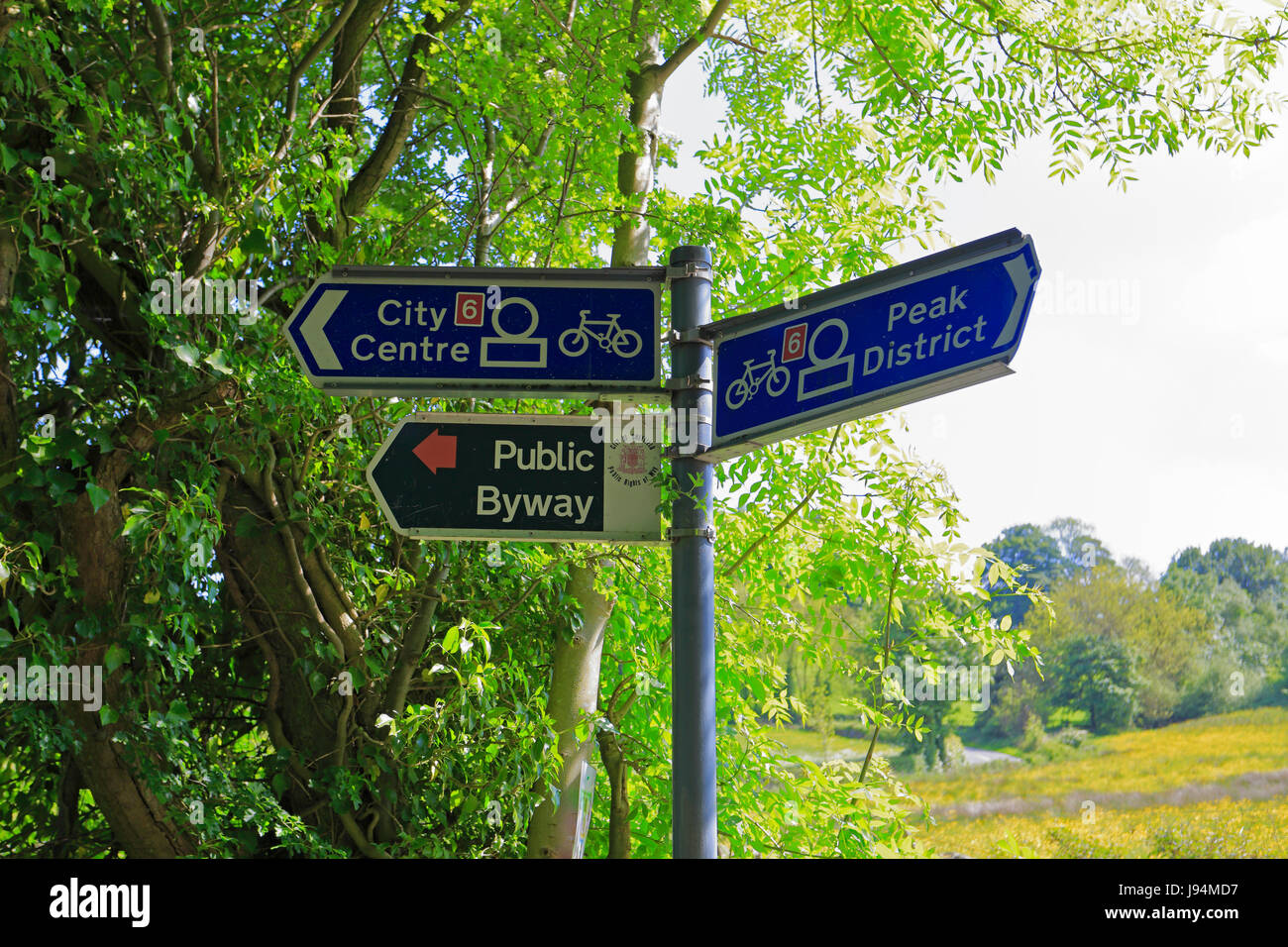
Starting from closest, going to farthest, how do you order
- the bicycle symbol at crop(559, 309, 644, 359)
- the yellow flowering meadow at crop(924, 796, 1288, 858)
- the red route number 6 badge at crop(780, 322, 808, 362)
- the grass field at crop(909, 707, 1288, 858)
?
the red route number 6 badge at crop(780, 322, 808, 362) → the bicycle symbol at crop(559, 309, 644, 359) → the yellow flowering meadow at crop(924, 796, 1288, 858) → the grass field at crop(909, 707, 1288, 858)

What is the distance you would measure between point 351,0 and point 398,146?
54 centimetres

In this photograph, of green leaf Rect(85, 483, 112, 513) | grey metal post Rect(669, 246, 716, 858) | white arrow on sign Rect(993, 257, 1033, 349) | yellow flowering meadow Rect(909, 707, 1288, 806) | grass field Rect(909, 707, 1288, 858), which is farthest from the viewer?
yellow flowering meadow Rect(909, 707, 1288, 806)

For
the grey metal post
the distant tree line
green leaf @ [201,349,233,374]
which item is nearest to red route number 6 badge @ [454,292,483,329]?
the grey metal post

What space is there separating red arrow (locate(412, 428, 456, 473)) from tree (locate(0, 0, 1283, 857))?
1.28 meters

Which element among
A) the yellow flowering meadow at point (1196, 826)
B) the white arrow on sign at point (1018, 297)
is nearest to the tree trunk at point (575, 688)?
the white arrow on sign at point (1018, 297)

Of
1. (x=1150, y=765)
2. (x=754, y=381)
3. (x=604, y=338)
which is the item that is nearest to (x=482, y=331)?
(x=604, y=338)

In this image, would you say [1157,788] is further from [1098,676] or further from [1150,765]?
[1098,676]

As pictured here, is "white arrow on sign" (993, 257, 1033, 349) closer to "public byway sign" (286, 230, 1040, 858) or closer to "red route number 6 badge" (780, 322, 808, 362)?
"public byway sign" (286, 230, 1040, 858)

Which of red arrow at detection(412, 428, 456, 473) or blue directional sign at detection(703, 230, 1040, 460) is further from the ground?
blue directional sign at detection(703, 230, 1040, 460)

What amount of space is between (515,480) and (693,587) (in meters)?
0.43

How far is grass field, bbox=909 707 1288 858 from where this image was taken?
2506 cm

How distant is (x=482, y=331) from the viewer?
2.01 meters

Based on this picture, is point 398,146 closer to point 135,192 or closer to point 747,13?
point 135,192
